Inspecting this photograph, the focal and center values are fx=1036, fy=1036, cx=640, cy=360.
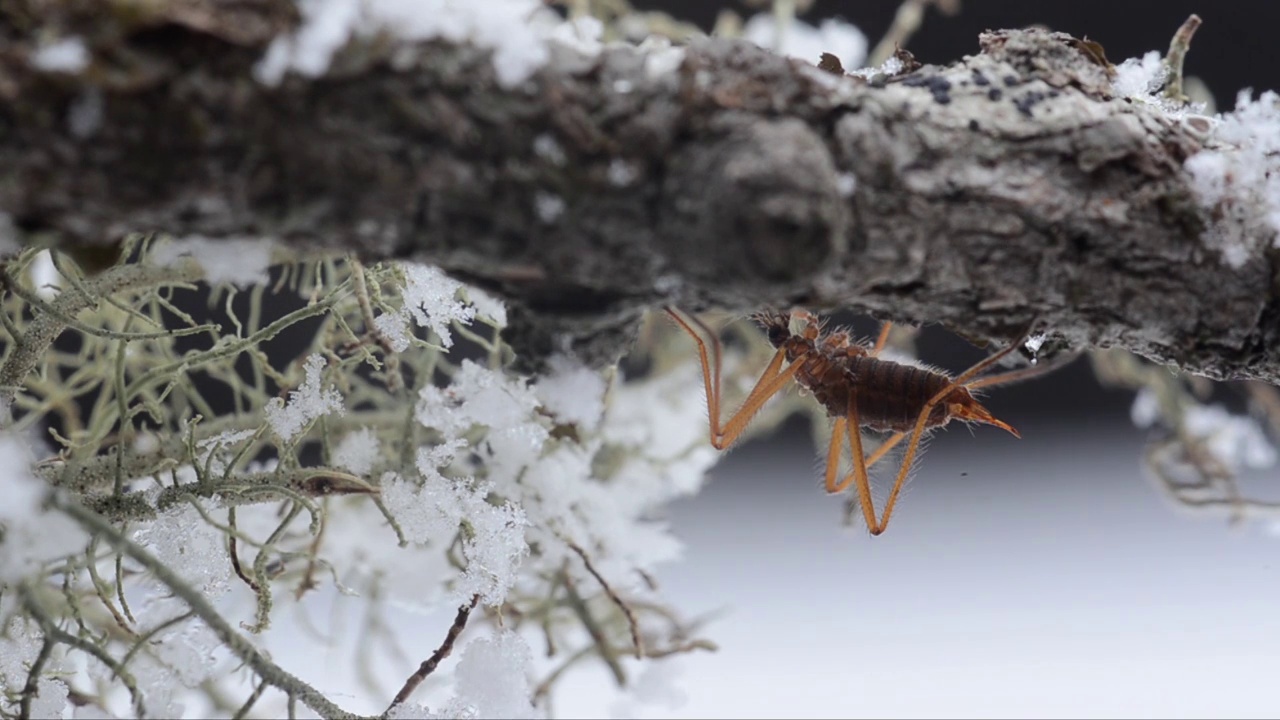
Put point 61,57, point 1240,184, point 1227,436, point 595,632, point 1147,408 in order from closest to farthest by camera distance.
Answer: point 61,57 < point 1240,184 < point 595,632 < point 1227,436 < point 1147,408

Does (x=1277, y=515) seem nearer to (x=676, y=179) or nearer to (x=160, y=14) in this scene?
(x=676, y=179)

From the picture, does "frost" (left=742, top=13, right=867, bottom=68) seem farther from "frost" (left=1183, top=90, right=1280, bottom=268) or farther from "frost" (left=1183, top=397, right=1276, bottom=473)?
"frost" (left=1183, top=397, right=1276, bottom=473)

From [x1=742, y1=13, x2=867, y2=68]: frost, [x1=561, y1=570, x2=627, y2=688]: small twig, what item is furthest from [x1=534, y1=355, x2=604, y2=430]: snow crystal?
[x1=742, y1=13, x2=867, y2=68]: frost

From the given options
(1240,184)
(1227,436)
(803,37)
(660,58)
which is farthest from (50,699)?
(1227,436)

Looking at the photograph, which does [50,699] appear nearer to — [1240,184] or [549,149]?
[549,149]

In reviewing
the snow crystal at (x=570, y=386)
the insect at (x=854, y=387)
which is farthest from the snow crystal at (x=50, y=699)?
the insect at (x=854, y=387)
